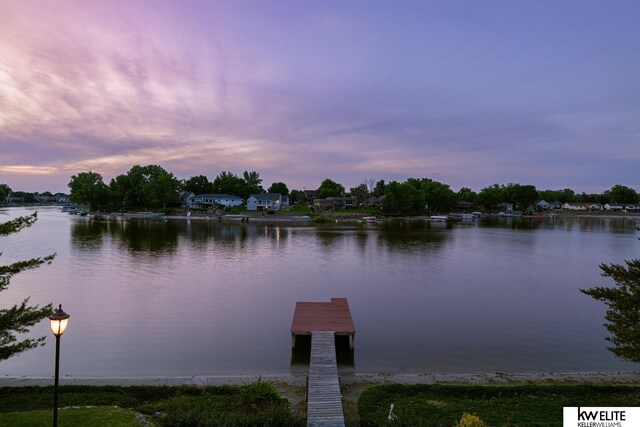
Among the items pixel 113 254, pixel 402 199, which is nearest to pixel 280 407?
pixel 113 254

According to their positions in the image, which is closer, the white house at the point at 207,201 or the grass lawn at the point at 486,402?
the grass lawn at the point at 486,402

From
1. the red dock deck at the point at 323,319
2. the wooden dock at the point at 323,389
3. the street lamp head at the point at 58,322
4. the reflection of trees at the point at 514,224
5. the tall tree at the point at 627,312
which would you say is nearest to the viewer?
the street lamp head at the point at 58,322

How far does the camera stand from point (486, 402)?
9859 millimetres

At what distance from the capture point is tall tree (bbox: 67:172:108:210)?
398 ft

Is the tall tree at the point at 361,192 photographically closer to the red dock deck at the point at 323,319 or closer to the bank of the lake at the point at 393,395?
the red dock deck at the point at 323,319

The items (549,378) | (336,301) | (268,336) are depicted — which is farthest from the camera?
(336,301)

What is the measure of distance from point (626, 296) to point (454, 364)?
602 cm

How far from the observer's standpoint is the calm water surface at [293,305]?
1428 cm

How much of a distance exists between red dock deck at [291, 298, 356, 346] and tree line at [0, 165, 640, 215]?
340 feet

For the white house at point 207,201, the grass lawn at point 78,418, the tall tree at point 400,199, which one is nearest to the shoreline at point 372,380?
the grass lawn at point 78,418

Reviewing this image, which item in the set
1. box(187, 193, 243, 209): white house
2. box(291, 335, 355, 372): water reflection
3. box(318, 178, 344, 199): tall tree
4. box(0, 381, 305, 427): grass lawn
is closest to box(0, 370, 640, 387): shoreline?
box(0, 381, 305, 427): grass lawn

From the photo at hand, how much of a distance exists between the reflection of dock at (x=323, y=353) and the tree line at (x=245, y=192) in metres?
104

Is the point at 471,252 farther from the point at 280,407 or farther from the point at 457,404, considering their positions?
the point at 280,407

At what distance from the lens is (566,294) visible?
25.2m
